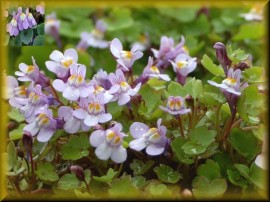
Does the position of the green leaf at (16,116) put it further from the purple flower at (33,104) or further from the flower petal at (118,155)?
the flower petal at (118,155)

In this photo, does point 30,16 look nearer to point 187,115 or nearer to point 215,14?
point 187,115

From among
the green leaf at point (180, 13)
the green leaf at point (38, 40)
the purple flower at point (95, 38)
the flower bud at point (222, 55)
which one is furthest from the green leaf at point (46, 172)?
the green leaf at point (180, 13)

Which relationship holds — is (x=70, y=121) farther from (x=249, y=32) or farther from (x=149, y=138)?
(x=249, y=32)

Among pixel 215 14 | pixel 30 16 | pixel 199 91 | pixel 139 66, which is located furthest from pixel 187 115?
pixel 215 14

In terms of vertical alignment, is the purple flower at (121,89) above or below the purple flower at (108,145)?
above

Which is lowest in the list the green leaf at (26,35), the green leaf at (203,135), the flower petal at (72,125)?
the green leaf at (203,135)

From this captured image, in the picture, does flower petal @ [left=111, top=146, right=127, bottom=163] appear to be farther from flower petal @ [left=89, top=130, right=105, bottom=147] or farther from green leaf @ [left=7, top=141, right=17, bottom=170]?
green leaf @ [left=7, top=141, right=17, bottom=170]
